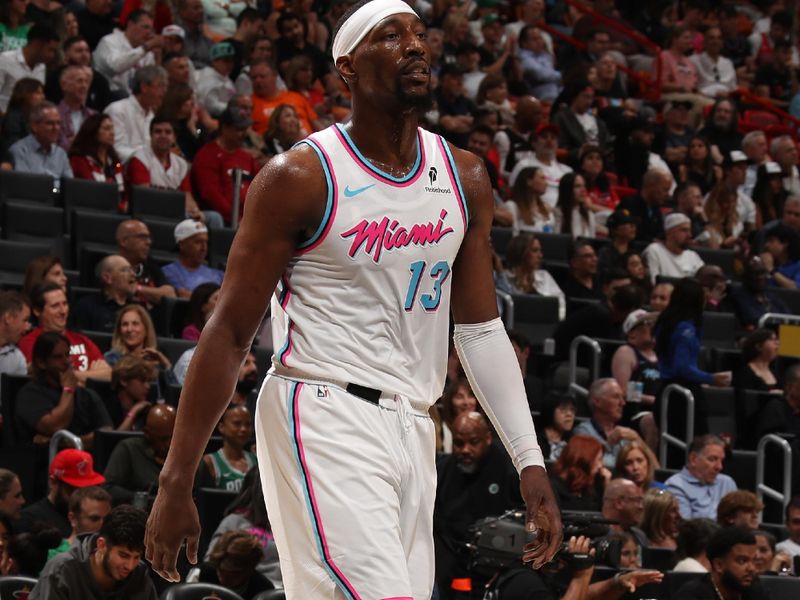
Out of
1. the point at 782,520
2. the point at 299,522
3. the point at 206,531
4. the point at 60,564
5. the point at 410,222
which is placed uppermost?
the point at 410,222

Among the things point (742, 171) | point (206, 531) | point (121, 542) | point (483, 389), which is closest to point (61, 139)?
point (206, 531)

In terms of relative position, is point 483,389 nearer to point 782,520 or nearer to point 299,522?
point 299,522

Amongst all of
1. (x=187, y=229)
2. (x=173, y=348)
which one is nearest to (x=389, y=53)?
(x=173, y=348)

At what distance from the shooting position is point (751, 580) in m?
7.27

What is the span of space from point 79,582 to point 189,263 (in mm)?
4538

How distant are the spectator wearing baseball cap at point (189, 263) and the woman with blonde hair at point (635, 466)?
2.95 m

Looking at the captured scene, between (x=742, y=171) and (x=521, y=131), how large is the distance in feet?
7.11

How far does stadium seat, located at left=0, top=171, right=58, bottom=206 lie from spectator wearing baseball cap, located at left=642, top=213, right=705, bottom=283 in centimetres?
504

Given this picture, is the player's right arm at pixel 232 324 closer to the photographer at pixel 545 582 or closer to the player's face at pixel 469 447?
the photographer at pixel 545 582

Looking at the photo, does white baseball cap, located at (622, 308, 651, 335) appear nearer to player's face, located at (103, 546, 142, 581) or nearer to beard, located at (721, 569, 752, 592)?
beard, located at (721, 569, 752, 592)

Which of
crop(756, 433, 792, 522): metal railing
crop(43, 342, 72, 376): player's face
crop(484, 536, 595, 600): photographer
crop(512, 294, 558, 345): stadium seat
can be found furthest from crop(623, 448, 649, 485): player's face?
crop(43, 342, 72, 376): player's face

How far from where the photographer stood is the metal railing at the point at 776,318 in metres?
12.0

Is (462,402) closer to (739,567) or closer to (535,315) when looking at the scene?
(739,567)

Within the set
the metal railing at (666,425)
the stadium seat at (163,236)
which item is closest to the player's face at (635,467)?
the metal railing at (666,425)
